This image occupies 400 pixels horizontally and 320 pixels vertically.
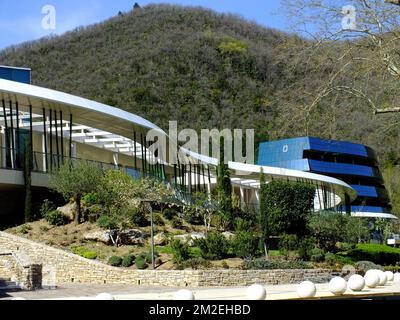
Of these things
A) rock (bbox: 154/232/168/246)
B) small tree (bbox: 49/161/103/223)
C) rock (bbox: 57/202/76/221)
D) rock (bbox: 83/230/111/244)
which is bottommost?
rock (bbox: 154/232/168/246)

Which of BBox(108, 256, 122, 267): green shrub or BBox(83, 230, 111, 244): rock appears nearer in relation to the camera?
BBox(108, 256, 122, 267): green shrub

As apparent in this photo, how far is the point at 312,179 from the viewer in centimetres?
5841

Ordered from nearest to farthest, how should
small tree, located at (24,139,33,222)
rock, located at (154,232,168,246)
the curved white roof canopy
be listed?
rock, located at (154,232,168,246) < small tree, located at (24,139,33,222) < the curved white roof canopy

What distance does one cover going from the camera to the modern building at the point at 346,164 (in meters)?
88.6

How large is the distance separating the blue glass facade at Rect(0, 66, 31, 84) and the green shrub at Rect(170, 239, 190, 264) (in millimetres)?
23305

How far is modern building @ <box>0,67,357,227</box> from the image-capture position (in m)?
31.0

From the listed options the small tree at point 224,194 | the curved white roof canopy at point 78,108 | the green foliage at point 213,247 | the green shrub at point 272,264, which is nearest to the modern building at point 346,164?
the curved white roof canopy at point 78,108

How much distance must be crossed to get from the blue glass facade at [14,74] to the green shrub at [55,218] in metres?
16.9

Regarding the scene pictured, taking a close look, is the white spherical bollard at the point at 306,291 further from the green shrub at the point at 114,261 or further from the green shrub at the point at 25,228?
the green shrub at the point at 25,228

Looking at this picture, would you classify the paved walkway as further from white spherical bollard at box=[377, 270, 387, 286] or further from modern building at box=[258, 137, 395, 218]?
modern building at box=[258, 137, 395, 218]

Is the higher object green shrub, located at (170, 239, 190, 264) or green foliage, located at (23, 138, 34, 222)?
green foliage, located at (23, 138, 34, 222)

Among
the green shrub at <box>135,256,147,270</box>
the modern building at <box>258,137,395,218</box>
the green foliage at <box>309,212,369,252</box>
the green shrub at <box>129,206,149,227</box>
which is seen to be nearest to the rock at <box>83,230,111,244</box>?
the green shrub at <box>129,206,149,227</box>

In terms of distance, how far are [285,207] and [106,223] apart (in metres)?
8.42

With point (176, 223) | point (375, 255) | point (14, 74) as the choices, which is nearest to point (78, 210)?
point (176, 223)
